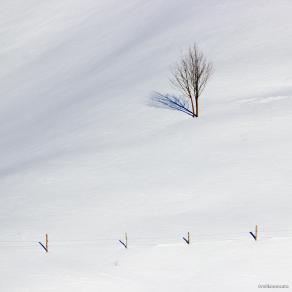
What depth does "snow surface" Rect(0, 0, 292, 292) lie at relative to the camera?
21.7m

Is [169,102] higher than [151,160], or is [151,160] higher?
[169,102]

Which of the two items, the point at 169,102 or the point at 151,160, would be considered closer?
the point at 151,160

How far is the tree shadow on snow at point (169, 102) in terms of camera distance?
41906 mm

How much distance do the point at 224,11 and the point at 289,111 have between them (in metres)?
26.2

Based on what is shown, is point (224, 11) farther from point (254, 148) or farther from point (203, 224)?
point (203, 224)

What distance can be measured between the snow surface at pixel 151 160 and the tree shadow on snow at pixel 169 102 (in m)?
0.60

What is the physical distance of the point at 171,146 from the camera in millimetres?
35219

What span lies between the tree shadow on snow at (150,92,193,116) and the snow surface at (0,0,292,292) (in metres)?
0.60

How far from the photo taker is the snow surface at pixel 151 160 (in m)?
21.7

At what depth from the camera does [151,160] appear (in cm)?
3388

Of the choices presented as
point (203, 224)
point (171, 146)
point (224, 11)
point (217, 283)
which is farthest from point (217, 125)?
point (224, 11)

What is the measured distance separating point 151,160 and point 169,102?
10690 millimetres

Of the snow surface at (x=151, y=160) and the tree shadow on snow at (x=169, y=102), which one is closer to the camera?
the snow surface at (x=151, y=160)

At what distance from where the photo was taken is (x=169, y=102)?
43500 mm
